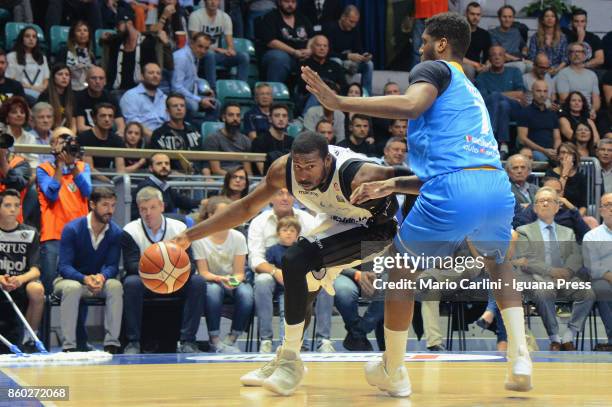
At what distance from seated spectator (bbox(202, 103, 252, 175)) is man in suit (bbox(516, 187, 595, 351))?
3135 millimetres

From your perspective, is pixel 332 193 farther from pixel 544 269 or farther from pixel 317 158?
pixel 544 269

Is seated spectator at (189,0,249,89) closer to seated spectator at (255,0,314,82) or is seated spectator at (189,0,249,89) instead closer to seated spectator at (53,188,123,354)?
seated spectator at (255,0,314,82)

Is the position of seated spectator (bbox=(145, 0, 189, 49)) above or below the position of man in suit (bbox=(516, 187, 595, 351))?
above

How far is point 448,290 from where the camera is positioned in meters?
9.12

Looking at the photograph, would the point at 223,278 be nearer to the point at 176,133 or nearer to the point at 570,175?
the point at 176,133

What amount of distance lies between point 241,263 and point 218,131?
7.23ft

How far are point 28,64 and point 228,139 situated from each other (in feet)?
7.39

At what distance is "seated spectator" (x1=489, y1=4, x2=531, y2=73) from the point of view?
46.8 ft

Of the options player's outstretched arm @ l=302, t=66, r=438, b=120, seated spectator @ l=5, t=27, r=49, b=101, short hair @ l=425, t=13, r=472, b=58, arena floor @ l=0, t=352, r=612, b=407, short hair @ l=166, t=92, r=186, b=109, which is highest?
seated spectator @ l=5, t=27, r=49, b=101

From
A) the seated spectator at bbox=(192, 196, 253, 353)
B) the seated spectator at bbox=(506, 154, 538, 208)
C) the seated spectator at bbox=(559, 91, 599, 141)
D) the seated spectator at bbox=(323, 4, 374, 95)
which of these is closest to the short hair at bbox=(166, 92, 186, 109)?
the seated spectator at bbox=(192, 196, 253, 353)

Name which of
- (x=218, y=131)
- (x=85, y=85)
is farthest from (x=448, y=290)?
(x=85, y=85)

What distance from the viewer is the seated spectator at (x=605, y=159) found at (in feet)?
36.9

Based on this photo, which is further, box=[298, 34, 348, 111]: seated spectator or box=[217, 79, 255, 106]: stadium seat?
box=[298, 34, 348, 111]: seated spectator

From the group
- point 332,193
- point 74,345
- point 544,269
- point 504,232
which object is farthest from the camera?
point 544,269
